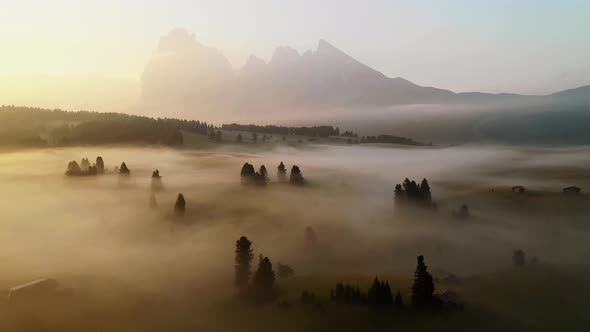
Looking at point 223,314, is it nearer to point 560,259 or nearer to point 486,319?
point 486,319

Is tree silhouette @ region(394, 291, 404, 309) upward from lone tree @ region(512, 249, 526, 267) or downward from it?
upward

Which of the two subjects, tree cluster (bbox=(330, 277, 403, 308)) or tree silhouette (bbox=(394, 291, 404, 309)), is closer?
tree silhouette (bbox=(394, 291, 404, 309))

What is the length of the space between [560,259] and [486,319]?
7054 centimetres

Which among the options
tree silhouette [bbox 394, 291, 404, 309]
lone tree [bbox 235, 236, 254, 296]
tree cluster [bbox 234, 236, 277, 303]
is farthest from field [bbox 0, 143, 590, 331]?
lone tree [bbox 235, 236, 254, 296]

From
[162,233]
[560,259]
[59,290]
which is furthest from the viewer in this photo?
[162,233]

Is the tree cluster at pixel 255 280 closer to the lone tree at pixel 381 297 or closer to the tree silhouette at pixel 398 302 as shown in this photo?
the lone tree at pixel 381 297

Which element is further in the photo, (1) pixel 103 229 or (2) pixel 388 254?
(1) pixel 103 229

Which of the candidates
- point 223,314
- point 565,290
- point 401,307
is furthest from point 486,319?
point 223,314

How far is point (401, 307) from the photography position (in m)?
100

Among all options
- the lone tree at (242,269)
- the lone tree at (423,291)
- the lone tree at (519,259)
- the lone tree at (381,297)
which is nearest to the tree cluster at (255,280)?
the lone tree at (242,269)

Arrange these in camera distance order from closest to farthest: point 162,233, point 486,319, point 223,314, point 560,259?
point 486,319, point 223,314, point 560,259, point 162,233

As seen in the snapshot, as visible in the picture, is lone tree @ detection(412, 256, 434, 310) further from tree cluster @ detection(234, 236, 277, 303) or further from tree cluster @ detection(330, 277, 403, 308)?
tree cluster @ detection(234, 236, 277, 303)

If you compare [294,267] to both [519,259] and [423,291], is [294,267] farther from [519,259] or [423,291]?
[519,259]

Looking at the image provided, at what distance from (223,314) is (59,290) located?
150ft
